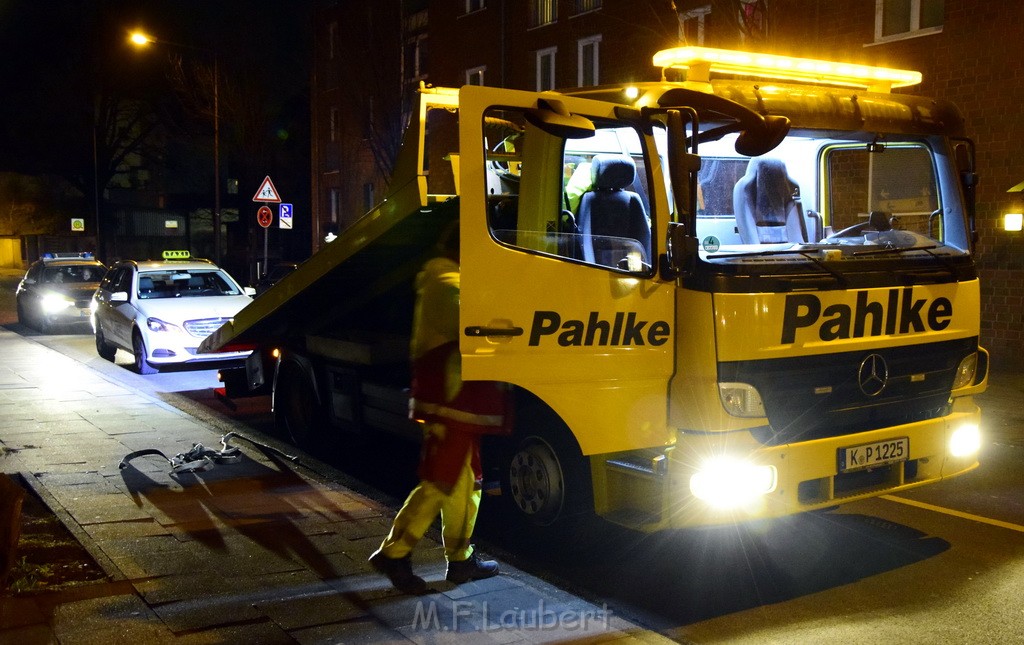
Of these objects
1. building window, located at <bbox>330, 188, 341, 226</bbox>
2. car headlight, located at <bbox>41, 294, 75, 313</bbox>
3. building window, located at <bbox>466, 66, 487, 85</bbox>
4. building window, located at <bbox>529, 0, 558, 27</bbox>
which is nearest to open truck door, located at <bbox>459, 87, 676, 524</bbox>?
car headlight, located at <bbox>41, 294, 75, 313</bbox>

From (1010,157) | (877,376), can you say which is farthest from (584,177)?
(1010,157)

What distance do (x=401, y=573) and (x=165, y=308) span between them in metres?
9.77

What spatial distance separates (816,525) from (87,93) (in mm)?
47460

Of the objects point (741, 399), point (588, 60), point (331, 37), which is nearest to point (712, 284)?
point (741, 399)

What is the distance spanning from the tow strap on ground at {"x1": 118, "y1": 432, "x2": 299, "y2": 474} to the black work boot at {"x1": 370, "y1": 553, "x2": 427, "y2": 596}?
3.03 metres

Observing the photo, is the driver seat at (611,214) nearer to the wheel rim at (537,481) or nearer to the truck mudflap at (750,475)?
the truck mudflap at (750,475)

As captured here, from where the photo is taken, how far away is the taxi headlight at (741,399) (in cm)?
504

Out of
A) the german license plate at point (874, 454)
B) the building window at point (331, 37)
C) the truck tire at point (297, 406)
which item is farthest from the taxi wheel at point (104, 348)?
the building window at point (331, 37)

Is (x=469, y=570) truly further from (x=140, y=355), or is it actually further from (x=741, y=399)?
(x=140, y=355)

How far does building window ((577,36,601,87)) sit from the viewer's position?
25.3m

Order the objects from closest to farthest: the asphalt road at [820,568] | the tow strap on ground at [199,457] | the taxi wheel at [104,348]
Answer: the asphalt road at [820,568], the tow strap on ground at [199,457], the taxi wheel at [104,348]

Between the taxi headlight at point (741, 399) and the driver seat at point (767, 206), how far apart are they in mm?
910

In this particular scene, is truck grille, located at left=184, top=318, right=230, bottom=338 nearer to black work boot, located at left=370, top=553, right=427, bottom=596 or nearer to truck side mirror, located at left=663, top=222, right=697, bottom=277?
black work boot, located at left=370, top=553, right=427, bottom=596

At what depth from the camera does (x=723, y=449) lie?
5035 mm
